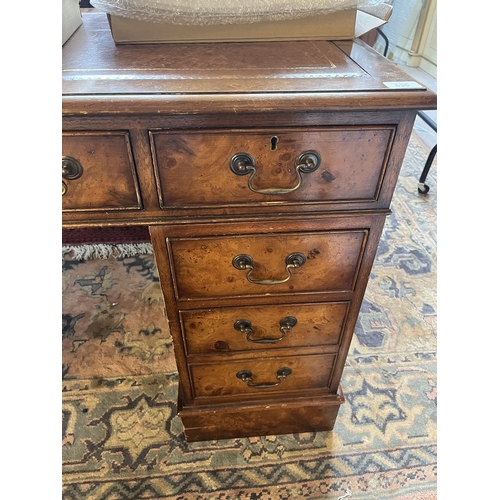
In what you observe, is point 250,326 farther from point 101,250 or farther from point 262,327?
point 101,250

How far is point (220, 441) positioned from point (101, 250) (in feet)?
3.14

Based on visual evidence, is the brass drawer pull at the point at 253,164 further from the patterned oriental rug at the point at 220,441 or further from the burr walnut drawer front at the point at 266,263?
the patterned oriental rug at the point at 220,441

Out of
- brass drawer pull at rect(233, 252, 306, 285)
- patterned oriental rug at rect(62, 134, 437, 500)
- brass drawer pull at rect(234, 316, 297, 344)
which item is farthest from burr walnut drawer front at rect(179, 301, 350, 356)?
patterned oriental rug at rect(62, 134, 437, 500)

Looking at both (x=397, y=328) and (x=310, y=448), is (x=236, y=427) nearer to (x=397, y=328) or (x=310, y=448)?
(x=310, y=448)

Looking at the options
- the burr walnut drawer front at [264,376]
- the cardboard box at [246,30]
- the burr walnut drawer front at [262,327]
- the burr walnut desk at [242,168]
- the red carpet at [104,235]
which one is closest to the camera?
the burr walnut desk at [242,168]

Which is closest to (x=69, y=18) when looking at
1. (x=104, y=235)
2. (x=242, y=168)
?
(x=242, y=168)

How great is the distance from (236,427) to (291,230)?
644 millimetres

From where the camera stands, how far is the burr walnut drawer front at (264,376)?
925mm

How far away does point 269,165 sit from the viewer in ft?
2.02

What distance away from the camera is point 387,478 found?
3.37ft

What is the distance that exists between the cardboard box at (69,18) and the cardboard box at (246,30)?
97 mm

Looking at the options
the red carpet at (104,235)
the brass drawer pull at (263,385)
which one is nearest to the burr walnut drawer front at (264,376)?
the brass drawer pull at (263,385)

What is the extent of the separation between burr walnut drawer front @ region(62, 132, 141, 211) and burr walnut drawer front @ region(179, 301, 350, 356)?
0.95ft

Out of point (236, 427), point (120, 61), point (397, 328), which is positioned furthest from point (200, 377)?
point (397, 328)
